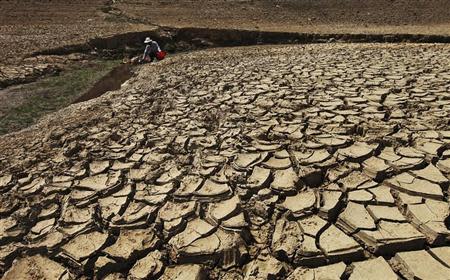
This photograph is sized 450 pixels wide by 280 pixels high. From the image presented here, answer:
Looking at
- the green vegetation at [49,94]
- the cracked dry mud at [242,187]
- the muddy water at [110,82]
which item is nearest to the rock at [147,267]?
the cracked dry mud at [242,187]

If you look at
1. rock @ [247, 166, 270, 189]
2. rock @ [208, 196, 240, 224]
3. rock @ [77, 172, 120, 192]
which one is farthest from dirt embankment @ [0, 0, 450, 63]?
rock @ [208, 196, 240, 224]

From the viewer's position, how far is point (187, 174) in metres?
3.14

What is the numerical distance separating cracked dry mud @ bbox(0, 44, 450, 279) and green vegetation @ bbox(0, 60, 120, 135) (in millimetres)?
875

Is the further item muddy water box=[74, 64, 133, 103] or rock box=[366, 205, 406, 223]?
muddy water box=[74, 64, 133, 103]

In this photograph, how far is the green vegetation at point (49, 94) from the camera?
539 centimetres

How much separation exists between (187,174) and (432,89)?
2.92m

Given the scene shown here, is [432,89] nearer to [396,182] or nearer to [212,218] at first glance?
[396,182]

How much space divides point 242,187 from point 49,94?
4.85m

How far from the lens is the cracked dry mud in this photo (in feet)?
7.38

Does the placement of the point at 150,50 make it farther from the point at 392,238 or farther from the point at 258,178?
the point at 392,238

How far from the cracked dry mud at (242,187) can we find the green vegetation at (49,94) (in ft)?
2.87

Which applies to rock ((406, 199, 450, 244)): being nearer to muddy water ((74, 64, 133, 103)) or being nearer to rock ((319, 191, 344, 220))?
rock ((319, 191, 344, 220))

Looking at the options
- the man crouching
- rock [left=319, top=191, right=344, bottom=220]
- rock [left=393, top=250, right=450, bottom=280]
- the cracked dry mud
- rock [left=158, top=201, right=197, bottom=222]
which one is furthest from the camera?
the man crouching

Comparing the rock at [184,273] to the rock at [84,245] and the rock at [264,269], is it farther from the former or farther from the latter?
the rock at [84,245]
